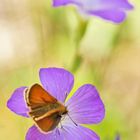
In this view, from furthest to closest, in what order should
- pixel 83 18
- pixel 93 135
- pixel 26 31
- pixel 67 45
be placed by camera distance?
pixel 26 31, pixel 67 45, pixel 83 18, pixel 93 135

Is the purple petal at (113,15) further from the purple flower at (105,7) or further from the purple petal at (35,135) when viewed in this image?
the purple petal at (35,135)

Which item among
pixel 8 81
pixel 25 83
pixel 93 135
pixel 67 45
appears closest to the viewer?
pixel 93 135

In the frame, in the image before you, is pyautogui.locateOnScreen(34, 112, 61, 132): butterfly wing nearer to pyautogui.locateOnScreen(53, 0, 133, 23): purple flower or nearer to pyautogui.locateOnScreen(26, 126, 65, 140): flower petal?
pyautogui.locateOnScreen(26, 126, 65, 140): flower petal

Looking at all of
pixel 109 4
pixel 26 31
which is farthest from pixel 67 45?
pixel 109 4

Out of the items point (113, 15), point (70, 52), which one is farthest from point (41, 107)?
point (70, 52)

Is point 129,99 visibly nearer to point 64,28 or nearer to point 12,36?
point 64,28
